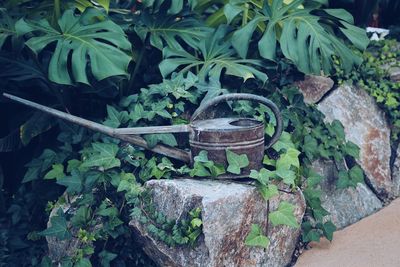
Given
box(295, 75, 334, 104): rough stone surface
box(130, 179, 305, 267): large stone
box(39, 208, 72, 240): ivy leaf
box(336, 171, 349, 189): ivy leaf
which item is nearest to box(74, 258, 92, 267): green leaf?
box(39, 208, 72, 240): ivy leaf

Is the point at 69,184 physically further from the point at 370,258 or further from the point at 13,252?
the point at 370,258

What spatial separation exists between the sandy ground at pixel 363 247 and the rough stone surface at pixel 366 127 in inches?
13.8

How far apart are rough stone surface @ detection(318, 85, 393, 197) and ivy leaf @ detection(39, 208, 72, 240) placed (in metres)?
1.89

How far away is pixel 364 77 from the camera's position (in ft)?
12.9

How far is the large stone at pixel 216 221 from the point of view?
8.27 ft

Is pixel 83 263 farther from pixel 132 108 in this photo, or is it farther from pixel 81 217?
pixel 132 108

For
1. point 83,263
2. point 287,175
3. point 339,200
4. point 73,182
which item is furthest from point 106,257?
point 339,200

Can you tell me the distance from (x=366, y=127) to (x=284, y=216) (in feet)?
4.51

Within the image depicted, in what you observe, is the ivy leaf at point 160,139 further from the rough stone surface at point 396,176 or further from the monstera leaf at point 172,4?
the rough stone surface at point 396,176

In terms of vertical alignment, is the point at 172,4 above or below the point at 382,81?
above

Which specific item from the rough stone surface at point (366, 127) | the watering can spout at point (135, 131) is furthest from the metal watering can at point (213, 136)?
the rough stone surface at point (366, 127)

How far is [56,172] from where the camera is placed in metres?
2.94

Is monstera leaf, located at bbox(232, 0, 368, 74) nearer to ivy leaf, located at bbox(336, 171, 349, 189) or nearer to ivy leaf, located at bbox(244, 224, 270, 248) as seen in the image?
ivy leaf, located at bbox(336, 171, 349, 189)

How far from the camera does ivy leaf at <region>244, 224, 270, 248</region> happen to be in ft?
8.44
